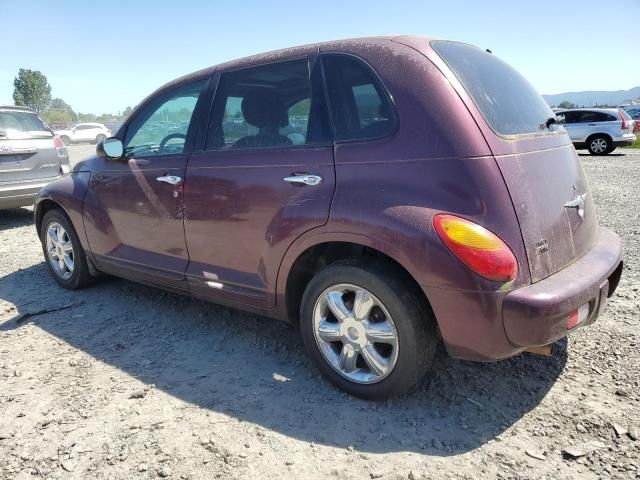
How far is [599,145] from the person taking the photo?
16312 millimetres

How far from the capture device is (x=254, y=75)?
2.99 meters

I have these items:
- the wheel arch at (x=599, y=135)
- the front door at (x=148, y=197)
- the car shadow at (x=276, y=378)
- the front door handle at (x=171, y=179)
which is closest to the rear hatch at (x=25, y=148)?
the car shadow at (x=276, y=378)

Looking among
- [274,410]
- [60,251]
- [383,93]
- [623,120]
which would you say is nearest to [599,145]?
[623,120]

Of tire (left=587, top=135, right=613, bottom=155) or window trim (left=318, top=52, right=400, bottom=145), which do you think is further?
tire (left=587, top=135, right=613, bottom=155)

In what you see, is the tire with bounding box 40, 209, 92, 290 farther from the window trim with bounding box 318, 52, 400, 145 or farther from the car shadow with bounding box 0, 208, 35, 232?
the car shadow with bounding box 0, 208, 35, 232

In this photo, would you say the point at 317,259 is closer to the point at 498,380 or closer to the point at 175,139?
the point at 498,380

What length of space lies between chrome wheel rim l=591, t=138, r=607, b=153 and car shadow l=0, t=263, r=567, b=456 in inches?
632

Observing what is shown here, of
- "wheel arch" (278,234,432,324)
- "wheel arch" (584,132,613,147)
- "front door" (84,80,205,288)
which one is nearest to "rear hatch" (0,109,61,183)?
"front door" (84,80,205,288)

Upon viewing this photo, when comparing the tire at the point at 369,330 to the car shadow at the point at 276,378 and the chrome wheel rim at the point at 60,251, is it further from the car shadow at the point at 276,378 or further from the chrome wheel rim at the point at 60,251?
the chrome wheel rim at the point at 60,251

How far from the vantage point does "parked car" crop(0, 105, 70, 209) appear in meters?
6.75

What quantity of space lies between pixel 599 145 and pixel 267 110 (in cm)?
1686

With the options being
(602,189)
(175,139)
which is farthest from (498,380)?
(602,189)

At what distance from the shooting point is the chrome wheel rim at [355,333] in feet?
7.84

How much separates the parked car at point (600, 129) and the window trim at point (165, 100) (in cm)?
1551
